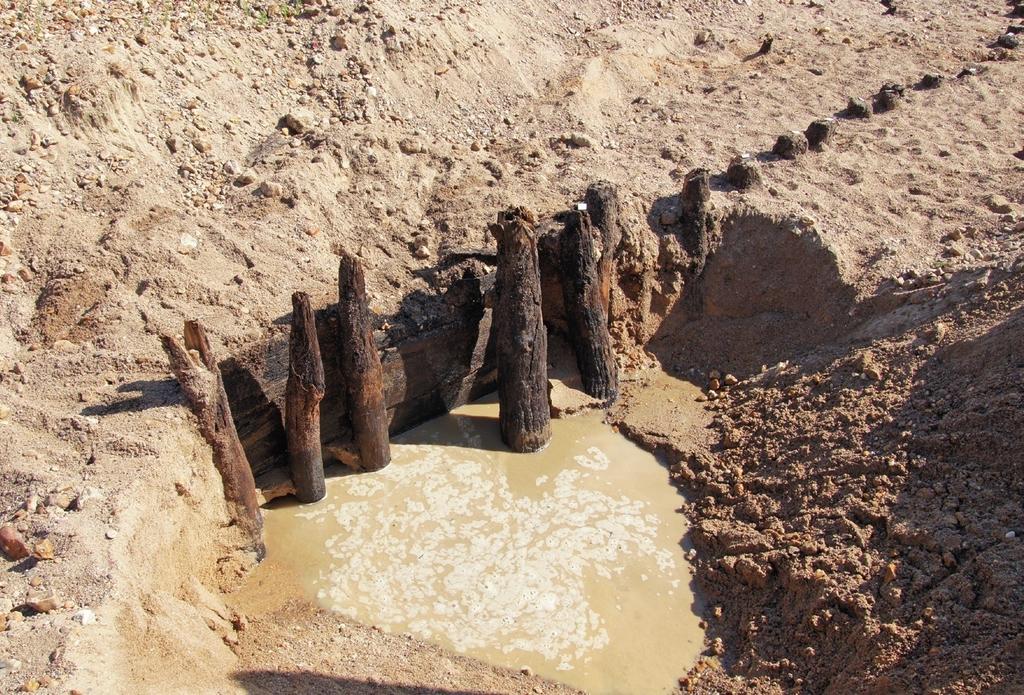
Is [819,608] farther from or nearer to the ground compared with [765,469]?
nearer to the ground

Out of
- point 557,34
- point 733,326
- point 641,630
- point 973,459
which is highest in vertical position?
point 557,34

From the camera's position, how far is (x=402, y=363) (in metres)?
7.59

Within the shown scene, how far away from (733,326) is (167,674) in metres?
6.19

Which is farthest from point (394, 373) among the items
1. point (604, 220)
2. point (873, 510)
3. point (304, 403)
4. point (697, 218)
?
point (873, 510)

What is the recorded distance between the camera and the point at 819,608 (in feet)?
19.6

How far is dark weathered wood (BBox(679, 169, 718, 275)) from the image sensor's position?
8758mm

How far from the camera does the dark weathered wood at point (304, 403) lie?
21.0 feet

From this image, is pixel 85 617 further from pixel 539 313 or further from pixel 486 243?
pixel 486 243

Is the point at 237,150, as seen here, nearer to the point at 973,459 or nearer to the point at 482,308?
the point at 482,308

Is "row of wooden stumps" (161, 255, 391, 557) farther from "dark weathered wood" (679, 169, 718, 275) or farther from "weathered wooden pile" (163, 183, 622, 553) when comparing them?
"dark weathered wood" (679, 169, 718, 275)

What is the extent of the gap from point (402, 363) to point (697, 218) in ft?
11.2

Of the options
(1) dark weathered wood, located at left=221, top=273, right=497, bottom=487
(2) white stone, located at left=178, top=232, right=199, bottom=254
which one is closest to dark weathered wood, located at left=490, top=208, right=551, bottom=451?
(1) dark weathered wood, located at left=221, top=273, right=497, bottom=487

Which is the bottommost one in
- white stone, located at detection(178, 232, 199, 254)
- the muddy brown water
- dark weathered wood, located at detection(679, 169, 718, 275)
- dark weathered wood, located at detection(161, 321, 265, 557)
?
the muddy brown water

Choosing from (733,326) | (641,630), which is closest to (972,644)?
(641,630)
